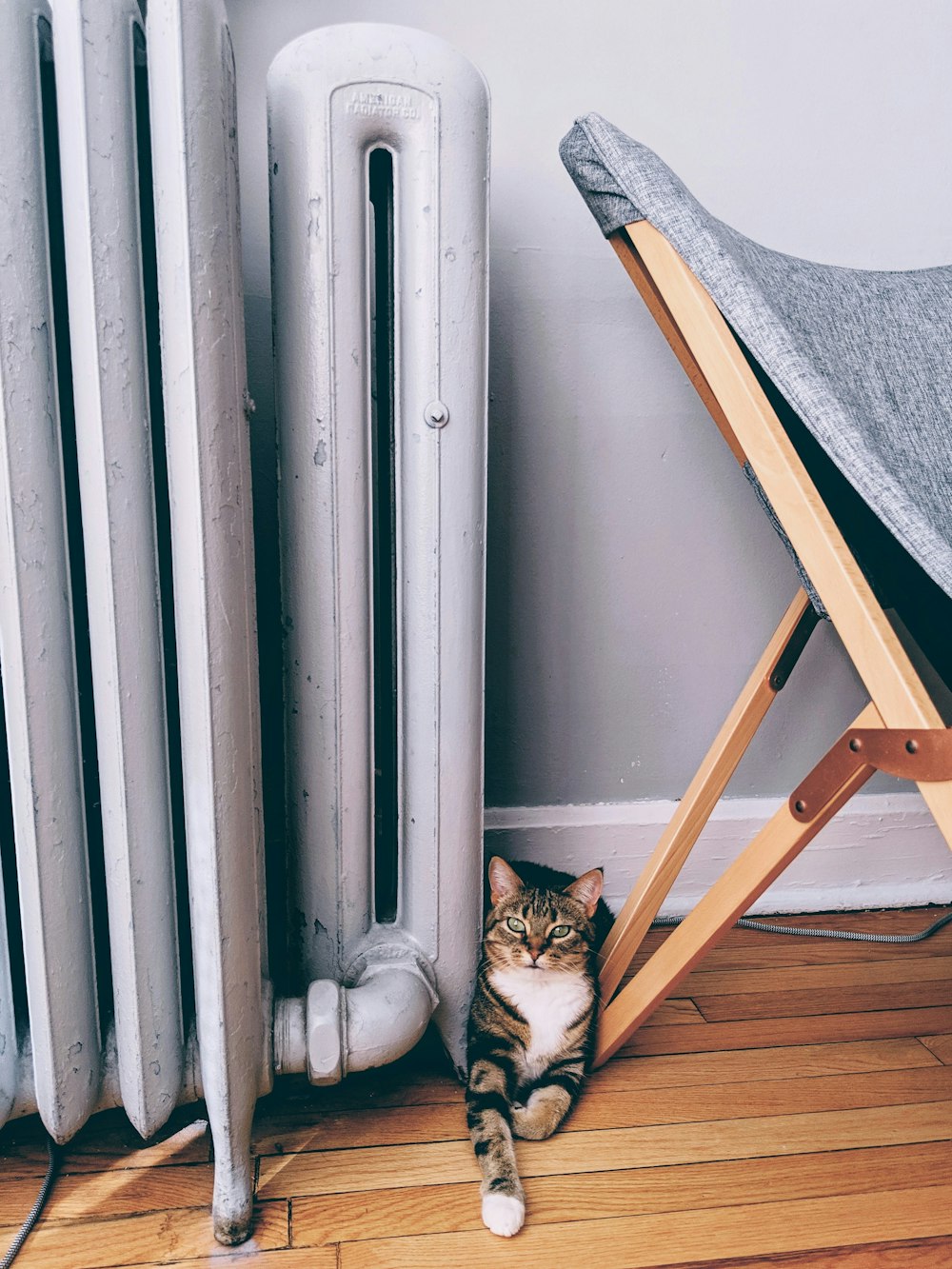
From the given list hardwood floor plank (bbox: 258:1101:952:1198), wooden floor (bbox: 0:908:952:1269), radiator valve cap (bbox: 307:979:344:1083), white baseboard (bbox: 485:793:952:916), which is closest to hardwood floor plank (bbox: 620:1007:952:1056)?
wooden floor (bbox: 0:908:952:1269)

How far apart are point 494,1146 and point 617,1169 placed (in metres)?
0.11

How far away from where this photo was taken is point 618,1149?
747mm

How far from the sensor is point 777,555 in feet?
3.64

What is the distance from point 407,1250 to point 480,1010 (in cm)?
21

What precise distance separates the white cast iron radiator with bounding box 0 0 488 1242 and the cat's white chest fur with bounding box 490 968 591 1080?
43 millimetres

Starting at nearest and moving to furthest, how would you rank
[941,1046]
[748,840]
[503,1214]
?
[503,1214] → [941,1046] → [748,840]

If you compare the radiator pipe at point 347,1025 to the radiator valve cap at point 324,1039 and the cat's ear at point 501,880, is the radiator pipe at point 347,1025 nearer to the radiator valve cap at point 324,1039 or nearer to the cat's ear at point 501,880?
the radiator valve cap at point 324,1039

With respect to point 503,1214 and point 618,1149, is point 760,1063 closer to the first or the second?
point 618,1149

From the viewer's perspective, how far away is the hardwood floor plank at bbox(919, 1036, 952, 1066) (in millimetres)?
879

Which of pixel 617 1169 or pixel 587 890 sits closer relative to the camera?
pixel 617 1169

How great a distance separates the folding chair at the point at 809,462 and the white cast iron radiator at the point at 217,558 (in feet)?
0.50

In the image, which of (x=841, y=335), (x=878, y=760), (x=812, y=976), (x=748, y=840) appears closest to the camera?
(x=878, y=760)

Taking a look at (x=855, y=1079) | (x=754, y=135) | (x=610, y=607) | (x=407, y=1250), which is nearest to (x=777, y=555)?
(x=610, y=607)

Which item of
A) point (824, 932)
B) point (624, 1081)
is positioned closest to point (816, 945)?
point (824, 932)
